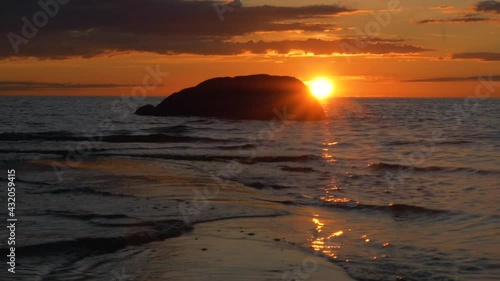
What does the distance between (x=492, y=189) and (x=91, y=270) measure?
41.0 feet

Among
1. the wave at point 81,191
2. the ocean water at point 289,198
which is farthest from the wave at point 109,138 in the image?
the wave at point 81,191

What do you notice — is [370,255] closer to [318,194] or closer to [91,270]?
[91,270]

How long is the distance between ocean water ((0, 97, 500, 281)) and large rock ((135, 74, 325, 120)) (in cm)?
1951

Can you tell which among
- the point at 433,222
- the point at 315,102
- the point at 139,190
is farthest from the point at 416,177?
the point at 315,102

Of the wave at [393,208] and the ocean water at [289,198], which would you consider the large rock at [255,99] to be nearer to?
the ocean water at [289,198]

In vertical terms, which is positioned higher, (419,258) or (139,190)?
(139,190)

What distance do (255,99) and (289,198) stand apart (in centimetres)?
3927

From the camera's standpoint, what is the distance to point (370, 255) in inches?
407

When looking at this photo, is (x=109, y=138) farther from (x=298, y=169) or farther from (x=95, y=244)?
(x=95, y=244)

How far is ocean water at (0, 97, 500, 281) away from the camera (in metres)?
10.0

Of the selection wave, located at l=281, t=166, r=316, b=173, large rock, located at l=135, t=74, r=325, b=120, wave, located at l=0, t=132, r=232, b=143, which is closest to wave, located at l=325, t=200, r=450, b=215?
wave, located at l=281, t=166, r=316, b=173

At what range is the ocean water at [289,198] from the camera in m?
10.0

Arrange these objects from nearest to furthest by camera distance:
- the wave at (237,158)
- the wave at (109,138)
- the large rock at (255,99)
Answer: the wave at (237,158)
the wave at (109,138)
the large rock at (255,99)

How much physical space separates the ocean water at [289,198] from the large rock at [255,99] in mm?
19508
